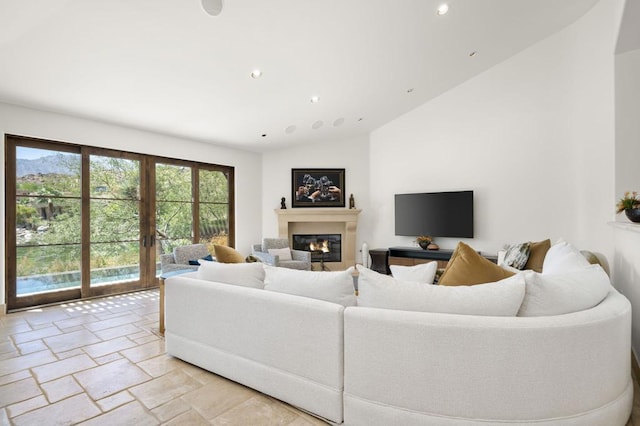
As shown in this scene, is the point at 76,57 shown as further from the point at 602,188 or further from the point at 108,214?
the point at 602,188

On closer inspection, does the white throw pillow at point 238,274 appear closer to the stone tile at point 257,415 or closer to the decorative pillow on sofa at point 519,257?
the stone tile at point 257,415

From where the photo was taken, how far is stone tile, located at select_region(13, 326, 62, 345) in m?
3.06

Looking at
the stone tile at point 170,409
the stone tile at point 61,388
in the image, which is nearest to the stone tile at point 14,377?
the stone tile at point 61,388

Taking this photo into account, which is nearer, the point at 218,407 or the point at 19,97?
the point at 218,407

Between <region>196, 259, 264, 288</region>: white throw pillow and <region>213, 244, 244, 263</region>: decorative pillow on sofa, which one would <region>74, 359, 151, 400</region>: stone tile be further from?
<region>213, 244, 244, 263</region>: decorative pillow on sofa

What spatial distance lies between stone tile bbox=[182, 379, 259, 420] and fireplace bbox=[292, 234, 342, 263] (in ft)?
15.4

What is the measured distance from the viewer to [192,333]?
2441 mm

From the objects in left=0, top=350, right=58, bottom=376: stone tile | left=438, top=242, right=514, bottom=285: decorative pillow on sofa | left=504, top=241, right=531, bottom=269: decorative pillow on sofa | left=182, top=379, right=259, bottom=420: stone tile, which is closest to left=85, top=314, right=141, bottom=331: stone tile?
left=0, top=350, right=58, bottom=376: stone tile

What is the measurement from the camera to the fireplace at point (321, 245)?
691 cm

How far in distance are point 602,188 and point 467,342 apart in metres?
3.43

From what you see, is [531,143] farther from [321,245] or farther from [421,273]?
[321,245]

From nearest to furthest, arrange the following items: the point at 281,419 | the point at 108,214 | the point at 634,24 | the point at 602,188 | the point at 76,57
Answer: the point at 281,419 → the point at 634,24 → the point at 76,57 → the point at 602,188 → the point at 108,214

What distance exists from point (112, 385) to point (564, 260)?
3.26 meters

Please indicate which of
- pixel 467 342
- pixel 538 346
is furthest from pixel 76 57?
pixel 538 346
